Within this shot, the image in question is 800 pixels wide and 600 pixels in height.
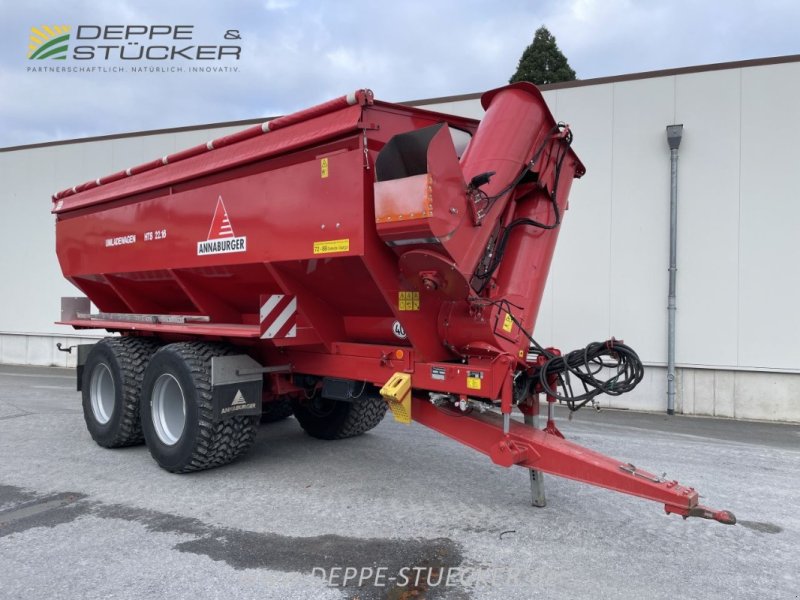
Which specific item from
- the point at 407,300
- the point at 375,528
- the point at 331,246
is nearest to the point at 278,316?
the point at 331,246

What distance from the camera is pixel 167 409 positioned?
18.3ft

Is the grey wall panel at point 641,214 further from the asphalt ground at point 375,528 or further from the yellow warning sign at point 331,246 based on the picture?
the yellow warning sign at point 331,246

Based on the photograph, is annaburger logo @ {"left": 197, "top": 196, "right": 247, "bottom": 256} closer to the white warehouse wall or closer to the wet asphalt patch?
the wet asphalt patch

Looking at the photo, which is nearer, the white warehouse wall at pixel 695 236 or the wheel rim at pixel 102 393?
the wheel rim at pixel 102 393

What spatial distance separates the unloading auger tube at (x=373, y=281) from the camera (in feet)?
12.6

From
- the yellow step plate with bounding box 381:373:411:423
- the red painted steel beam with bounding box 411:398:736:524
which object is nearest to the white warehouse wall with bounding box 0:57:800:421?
the red painted steel beam with bounding box 411:398:736:524

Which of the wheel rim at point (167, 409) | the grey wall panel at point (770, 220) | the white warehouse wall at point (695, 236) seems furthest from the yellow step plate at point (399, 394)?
the grey wall panel at point (770, 220)

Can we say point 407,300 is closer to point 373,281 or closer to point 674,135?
point 373,281

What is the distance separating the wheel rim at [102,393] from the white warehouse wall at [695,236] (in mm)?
6161

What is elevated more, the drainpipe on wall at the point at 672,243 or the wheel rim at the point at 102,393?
the drainpipe on wall at the point at 672,243

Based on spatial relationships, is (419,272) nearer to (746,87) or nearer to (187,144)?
(746,87)

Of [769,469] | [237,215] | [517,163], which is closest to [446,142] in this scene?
[517,163]

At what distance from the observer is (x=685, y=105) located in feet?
28.8

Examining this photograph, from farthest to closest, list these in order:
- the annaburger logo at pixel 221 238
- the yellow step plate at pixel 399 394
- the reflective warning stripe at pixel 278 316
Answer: the annaburger logo at pixel 221 238 → the reflective warning stripe at pixel 278 316 → the yellow step plate at pixel 399 394
